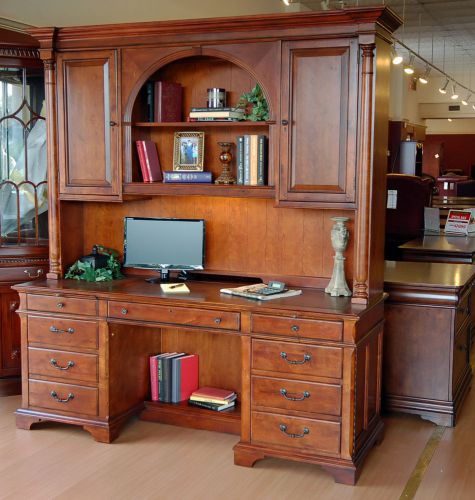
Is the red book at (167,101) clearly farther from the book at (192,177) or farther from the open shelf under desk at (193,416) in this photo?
the open shelf under desk at (193,416)

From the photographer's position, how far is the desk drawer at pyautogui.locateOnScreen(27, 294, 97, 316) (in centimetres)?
395

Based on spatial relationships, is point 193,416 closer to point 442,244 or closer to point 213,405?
point 213,405

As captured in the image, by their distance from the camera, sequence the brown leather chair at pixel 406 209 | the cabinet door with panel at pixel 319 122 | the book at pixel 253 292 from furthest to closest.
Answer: the brown leather chair at pixel 406 209, the book at pixel 253 292, the cabinet door with panel at pixel 319 122

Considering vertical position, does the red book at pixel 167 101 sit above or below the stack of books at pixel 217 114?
above

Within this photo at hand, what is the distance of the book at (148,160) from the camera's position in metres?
4.18

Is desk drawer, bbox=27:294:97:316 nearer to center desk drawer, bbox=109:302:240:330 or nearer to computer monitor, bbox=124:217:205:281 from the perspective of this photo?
center desk drawer, bbox=109:302:240:330

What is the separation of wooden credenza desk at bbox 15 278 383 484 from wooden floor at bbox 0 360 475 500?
0.10m

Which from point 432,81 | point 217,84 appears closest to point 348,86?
point 217,84

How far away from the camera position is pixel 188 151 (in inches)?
166

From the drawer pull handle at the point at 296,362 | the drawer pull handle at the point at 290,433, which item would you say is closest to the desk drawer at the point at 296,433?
the drawer pull handle at the point at 290,433

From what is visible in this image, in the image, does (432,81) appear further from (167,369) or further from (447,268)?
(167,369)

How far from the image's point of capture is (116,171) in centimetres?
413

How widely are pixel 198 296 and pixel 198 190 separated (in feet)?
1.95

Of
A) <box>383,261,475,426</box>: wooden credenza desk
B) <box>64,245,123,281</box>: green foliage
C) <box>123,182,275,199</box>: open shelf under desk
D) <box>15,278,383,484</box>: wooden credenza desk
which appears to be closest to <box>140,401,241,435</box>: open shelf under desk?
<box>15,278,383,484</box>: wooden credenza desk
